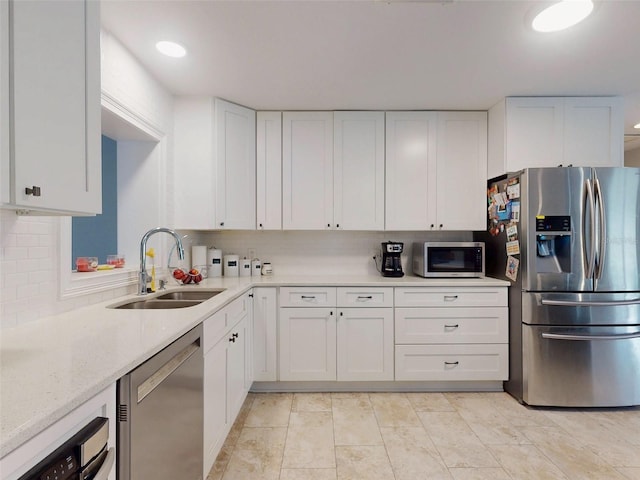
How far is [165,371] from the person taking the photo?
3.72 ft

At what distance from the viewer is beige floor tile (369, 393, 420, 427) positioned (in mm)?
2193

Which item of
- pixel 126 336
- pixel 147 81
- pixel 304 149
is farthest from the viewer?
pixel 304 149

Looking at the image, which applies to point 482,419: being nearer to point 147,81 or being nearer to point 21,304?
point 21,304

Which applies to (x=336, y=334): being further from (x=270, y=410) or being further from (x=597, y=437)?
(x=597, y=437)

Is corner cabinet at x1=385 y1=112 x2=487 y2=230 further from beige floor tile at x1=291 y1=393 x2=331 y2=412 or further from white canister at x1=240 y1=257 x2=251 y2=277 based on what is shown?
beige floor tile at x1=291 y1=393 x2=331 y2=412

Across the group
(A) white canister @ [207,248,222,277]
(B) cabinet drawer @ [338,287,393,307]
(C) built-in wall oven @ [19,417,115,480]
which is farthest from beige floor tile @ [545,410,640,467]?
(A) white canister @ [207,248,222,277]

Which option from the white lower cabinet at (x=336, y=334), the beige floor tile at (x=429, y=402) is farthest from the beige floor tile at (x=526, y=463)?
the white lower cabinet at (x=336, y=334)

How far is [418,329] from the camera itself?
2.63m

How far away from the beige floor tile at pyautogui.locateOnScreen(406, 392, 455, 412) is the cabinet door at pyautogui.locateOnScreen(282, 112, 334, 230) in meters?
1.57

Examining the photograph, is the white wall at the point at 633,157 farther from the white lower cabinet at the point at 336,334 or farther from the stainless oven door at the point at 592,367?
the white lower cabinet at the point at 336,334

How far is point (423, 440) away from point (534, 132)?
8.15 feet

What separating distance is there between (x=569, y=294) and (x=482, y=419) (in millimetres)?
1098

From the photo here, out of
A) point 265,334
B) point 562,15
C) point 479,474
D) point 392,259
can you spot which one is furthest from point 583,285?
point 265,334

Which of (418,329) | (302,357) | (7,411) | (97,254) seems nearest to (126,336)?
(7,411)
